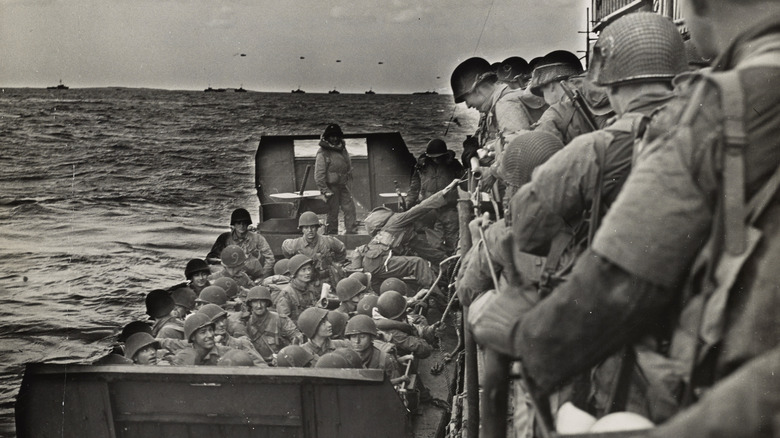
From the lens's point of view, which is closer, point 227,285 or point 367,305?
point 367,305

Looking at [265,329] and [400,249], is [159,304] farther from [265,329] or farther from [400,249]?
[400,249]

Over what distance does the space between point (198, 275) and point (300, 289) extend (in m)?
2.01

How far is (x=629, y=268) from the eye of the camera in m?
1.75

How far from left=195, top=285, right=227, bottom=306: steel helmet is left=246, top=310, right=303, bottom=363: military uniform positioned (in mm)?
1012

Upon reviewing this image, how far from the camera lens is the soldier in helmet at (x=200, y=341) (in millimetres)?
7035

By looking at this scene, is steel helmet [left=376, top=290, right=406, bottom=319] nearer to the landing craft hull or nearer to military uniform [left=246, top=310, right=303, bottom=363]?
military uniform [left=246, top=310, right=303, bottom=363]

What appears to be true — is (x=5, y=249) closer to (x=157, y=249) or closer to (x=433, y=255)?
(x=157, y=249)

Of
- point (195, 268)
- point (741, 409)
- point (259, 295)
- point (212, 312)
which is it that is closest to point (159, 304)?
point (195, 268)

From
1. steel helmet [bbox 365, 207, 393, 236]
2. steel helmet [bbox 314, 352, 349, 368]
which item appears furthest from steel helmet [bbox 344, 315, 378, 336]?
steel helmet [bbox 365, 207, 393, 236]

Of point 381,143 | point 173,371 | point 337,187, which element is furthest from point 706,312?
point 381,143

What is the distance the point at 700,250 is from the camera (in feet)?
5.64

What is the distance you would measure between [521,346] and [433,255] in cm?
815

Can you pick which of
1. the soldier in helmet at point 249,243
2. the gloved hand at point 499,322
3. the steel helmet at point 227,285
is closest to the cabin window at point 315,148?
the soldier in helmet at point 249,243

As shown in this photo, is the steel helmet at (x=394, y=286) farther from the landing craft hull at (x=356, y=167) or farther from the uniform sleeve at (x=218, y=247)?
the landing craft hull at (x=356, y=167)
